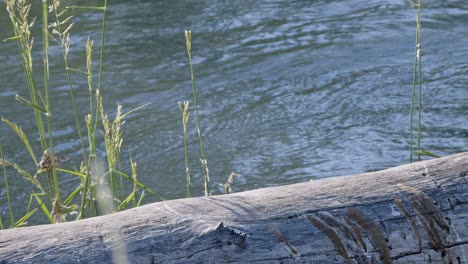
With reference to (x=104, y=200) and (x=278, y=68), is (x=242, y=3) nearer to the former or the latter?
(x=278, y=68)

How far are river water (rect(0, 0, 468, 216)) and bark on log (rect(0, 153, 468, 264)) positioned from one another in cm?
194

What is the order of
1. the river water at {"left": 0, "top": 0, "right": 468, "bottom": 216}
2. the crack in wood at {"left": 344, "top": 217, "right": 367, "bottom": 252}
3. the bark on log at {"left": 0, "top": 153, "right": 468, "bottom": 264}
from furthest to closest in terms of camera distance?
1. the river water at {"left": 0, "top": 0, "right": 468, "bottom": 216}
2. the crack in wood at {"left": 344, "top": 217, "right": 367, "bottom": 252}
3. the bark on log at {"left": 0, "top": 153, "right": 468, "bottom": 264}

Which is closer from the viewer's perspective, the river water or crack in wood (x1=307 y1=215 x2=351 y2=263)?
crack in wood (x1=307 y1=215 x2=351 y2=263)

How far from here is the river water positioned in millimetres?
4250

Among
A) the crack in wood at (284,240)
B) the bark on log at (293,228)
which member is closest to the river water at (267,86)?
the bark on log at (293,228)

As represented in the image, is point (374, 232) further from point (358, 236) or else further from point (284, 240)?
point (284, 240)

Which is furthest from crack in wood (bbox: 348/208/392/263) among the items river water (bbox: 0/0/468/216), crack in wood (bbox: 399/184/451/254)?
river water (bbox: 0/0/468/216)

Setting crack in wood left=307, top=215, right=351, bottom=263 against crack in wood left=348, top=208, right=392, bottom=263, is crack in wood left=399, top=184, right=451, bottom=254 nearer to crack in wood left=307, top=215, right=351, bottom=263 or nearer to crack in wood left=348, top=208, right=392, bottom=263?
crack in wood left=348, top=208, right=392, bottom=263

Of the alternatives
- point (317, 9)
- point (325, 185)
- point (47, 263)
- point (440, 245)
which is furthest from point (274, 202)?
point (317, 9)

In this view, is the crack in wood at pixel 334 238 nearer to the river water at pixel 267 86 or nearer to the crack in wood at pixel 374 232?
the crack in wood at pixel 374 232

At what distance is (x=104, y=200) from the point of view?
2.46m

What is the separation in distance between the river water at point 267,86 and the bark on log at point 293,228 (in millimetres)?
1942

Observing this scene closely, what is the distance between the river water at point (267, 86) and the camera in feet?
13.9

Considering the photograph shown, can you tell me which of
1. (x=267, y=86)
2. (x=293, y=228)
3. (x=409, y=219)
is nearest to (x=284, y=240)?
(x=293, y=228)
